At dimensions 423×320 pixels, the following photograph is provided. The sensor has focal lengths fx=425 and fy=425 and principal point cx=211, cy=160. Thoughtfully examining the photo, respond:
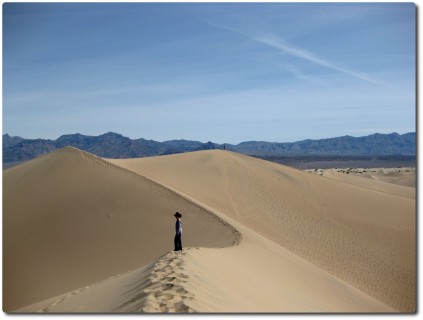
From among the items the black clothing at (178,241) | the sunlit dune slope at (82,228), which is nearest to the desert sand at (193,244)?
the sunlit dune slope at (82,228)

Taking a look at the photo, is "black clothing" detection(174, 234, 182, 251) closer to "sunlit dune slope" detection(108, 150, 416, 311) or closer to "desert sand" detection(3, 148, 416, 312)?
"desert sand" detection(3, 148, 416, 312)

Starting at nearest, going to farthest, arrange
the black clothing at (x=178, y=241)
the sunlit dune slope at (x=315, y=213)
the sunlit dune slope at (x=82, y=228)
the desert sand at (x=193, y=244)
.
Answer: the desert sand at (x=193, y=244) → the black clothing at (x=178, y=241) → the sunlit dune slope at (x=82, y=228) → the sunlit dune slope at (x=315, y=213)

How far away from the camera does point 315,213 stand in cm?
2436

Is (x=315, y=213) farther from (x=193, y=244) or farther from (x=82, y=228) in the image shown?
(x=82, y=228)

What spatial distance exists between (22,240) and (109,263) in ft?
12.2

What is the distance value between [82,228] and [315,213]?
13823 mm

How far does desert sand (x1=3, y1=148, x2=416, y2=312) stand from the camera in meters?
8.98

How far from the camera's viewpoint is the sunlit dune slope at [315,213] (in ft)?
57.2

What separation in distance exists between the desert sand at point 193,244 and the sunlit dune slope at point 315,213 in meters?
0.10

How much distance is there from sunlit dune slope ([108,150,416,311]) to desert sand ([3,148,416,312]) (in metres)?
0.10

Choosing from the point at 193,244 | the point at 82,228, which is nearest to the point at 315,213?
the point at 193,244

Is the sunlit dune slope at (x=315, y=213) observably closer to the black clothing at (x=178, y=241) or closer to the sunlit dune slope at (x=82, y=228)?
the sunlit dune slope at (x=82, y=228)

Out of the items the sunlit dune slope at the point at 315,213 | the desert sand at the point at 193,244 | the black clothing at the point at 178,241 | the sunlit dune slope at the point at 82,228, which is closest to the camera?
the desert sand at the point at 193,244

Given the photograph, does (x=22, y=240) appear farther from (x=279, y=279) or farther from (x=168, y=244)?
(x=279, y=279)
